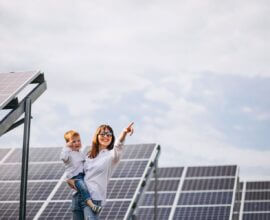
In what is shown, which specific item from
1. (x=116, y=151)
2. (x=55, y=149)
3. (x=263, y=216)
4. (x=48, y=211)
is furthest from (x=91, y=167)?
(x=263, y=216)

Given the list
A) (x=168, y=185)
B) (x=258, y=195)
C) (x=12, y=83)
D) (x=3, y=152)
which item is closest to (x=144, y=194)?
(x=168, y=185)

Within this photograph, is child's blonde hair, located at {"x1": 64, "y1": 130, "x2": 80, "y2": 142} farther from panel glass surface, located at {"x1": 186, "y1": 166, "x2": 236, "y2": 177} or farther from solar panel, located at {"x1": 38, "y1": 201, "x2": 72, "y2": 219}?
panel glass surface, located at {"x1": 186, "y1": 166, "x2": 236, "y2": 177}

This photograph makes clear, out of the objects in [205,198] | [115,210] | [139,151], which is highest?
[139,151]

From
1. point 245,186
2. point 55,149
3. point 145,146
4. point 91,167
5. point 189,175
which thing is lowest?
point 245,186

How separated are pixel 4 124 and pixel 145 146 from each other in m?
10.6

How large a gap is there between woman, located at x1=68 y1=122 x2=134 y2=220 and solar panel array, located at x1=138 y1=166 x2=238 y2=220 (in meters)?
17.5

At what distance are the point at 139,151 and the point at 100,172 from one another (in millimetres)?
13527

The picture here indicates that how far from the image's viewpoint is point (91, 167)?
6.28m

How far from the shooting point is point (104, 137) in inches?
251

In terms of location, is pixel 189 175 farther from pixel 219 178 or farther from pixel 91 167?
pixel 91 167

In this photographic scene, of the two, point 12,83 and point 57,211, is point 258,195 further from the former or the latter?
point 12,83

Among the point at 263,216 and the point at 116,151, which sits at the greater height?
the point at 116,151

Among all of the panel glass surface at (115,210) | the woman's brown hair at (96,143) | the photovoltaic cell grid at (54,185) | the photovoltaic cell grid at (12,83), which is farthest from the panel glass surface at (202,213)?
the woman's brown hair at (96,143)

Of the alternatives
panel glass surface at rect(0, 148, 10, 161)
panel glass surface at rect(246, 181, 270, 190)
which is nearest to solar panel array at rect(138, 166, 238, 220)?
panel glass surface at rect(246, 181, 270, 190)
